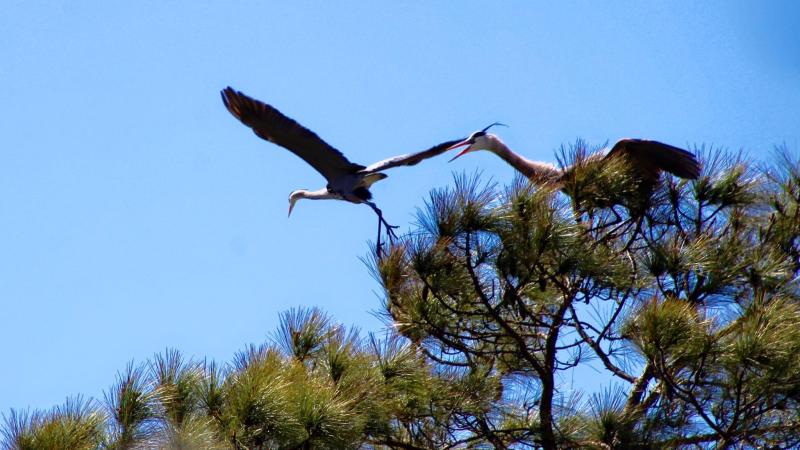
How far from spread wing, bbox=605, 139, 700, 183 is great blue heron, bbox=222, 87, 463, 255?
1.12m

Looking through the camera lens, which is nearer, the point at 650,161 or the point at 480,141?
the point at 650,161

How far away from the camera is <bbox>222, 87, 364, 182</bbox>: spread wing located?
5.73m

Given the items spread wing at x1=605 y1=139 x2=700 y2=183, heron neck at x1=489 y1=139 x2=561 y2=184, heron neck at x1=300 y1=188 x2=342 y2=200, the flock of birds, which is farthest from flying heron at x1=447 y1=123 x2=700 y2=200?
heron neck at x1=300 y1=188 x2=342 y2=200

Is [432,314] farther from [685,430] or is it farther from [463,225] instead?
[685,430]

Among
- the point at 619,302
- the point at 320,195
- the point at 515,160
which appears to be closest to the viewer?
the point at 619,302

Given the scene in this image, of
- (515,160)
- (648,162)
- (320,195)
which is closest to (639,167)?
(648,162)

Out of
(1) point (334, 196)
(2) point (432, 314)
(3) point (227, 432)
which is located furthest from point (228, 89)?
(3) point (227, 432)

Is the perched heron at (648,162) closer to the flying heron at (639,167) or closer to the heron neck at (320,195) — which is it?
the flying heron at (639,167)

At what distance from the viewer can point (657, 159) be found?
482cm

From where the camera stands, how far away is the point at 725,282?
436 centimetres

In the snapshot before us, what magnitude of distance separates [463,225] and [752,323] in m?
0.93

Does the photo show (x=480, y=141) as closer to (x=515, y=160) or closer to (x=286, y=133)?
(x=515, y=160)

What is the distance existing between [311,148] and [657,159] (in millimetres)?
1721

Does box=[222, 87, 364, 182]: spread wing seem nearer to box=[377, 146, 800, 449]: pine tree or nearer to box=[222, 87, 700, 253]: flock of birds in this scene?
box=[222, 87, 700, 253]: flock of birds
